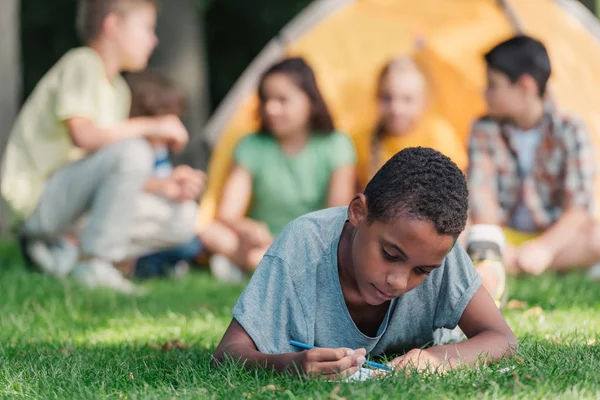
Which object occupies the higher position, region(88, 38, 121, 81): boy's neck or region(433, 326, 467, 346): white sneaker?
region(88, 38, 121, 81): boy's neck

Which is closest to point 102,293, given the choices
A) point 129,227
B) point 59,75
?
point 129,227

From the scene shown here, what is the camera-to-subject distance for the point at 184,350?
3279 millimetres

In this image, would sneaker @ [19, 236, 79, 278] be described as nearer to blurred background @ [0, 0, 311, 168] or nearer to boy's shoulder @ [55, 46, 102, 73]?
boy's shoulder @ [55, 46, 102, 73]

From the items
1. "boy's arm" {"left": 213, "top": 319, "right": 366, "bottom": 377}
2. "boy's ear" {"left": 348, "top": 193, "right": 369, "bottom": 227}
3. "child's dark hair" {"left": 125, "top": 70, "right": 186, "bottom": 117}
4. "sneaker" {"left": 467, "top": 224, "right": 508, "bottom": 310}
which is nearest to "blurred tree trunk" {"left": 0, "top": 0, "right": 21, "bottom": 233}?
"child's dark hair" {"left": 125, "top": 70, "right": 186, "bottom": 117}

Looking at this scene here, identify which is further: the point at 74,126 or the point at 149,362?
the point at 74,126

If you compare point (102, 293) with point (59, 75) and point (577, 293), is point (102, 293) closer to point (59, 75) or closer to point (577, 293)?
point (59, 75)

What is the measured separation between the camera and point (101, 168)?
5.30 m

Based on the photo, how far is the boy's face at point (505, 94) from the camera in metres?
5.46

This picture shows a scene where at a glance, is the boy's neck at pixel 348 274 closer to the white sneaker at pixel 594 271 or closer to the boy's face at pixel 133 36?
the white sneaker at pixel 594 271

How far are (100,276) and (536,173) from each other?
256 cm

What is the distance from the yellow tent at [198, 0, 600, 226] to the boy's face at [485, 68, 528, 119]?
2.45ft

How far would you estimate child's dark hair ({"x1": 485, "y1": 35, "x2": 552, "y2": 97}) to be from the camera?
17.9 feet

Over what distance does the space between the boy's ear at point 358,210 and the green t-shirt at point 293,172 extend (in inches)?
123

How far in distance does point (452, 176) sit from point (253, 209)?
357cm
